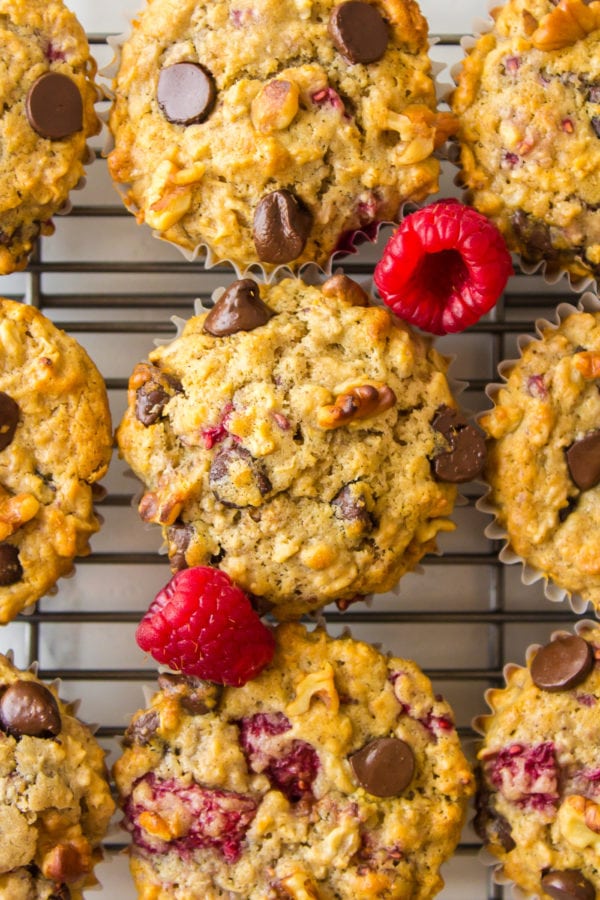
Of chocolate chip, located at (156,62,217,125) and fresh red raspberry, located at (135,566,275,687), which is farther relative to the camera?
chocolate chip, located at (156,62,217,125)

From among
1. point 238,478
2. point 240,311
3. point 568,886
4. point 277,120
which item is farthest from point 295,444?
point 568,886

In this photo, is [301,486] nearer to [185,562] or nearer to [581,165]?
[185,562]

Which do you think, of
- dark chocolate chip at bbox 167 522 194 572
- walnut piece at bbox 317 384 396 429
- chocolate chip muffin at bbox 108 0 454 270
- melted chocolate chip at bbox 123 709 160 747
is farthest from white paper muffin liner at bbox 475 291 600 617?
melted chocolate chip at bbox 123 709 160 747

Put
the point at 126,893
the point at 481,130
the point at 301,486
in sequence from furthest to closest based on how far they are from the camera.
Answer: the point at 126,893 < the point at 481,130 < the point at 301,486

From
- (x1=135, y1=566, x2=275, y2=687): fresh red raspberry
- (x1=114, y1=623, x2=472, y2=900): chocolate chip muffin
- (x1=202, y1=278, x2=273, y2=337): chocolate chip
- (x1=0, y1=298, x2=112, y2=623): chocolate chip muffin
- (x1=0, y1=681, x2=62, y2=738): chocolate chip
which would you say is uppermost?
(x1=202, y1=278, x2=273, y2=337): chocolate chip

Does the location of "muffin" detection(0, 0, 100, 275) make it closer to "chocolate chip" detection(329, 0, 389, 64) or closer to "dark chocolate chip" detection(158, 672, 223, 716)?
"chocolate chip" detection(329, 0, 389, 64)

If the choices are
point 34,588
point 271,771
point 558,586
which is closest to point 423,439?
point 558,586
